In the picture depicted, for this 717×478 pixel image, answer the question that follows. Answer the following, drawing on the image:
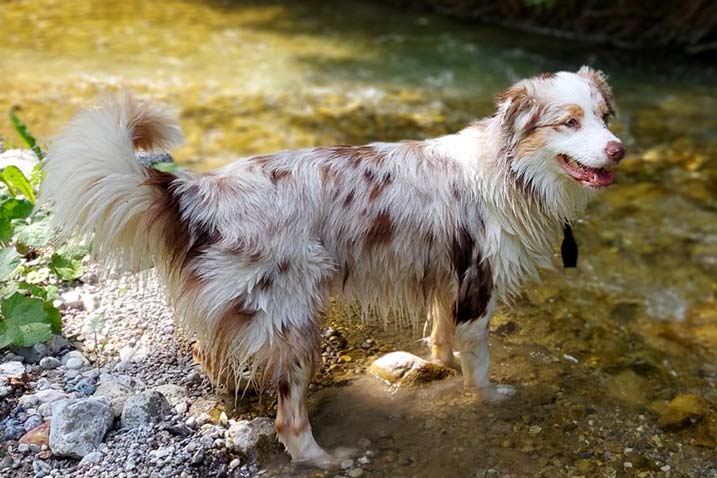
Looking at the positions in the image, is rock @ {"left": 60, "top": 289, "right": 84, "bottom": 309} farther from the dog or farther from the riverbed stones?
the dog

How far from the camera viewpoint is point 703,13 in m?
10.3

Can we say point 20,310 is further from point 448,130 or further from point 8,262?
point 448,130

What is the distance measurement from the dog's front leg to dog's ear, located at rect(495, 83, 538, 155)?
0.80 meters

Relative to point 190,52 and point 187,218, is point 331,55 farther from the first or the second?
point 187,218

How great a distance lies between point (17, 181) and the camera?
434cm

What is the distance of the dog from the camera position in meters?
3.12

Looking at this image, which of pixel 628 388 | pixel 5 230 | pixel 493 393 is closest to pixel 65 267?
pixel 5 230

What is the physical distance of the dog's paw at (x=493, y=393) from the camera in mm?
3859

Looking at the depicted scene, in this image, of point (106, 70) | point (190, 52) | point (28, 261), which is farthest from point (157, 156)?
point (190, 52)

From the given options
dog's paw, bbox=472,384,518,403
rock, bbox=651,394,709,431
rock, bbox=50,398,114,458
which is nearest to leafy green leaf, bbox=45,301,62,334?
rock, bbox=50,398,114,458

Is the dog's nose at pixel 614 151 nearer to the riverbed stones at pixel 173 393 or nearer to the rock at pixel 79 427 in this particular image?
the riverbed stones at pixel 173 393

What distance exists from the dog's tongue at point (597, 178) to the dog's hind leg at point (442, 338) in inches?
38.7

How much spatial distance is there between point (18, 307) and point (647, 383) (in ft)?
10.9

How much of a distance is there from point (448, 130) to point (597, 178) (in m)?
4.19
